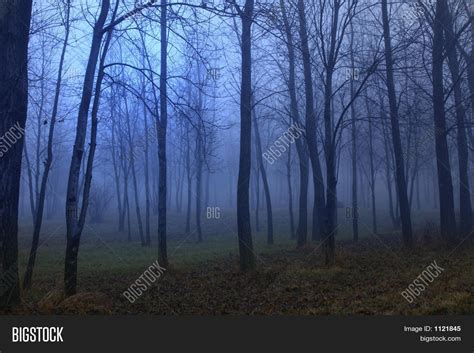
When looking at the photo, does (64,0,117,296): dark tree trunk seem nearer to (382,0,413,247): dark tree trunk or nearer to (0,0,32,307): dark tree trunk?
(0,0,32,307): dark tree trunk

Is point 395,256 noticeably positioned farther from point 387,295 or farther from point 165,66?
point 165,66

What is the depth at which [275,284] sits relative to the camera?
10.8m

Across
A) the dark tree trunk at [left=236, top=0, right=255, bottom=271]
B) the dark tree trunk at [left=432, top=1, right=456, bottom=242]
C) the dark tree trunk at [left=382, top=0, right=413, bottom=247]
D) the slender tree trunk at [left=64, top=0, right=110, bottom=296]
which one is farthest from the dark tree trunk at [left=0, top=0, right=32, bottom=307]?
the dark tree trunk at [left=432, top=1, right=456, bottom=242]

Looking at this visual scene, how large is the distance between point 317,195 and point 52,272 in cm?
1060

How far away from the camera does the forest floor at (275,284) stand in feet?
26.7

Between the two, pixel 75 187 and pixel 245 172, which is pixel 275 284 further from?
pixel 75 187

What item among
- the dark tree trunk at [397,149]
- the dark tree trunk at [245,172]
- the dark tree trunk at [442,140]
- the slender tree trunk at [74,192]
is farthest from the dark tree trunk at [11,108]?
the dark tree trunk at [442,140]

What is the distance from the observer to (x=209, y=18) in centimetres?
966

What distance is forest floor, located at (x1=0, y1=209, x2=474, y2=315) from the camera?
8.13 meters

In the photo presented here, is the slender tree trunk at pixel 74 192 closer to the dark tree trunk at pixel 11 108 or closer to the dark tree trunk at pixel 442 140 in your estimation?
the dark tree trunk at pixel 11 108

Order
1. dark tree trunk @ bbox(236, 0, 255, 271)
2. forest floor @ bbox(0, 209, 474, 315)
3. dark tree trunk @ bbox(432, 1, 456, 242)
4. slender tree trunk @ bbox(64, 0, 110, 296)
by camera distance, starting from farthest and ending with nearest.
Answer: dark tree trunk @ bbox(432, 1, 456, 242)
dark tree trunk @ bbox(236, 0, 255, 271)
slender tree trunk @ bbox(64, 0, 110, 296)
forest floor @ bbox(0, 209, 474, 315)

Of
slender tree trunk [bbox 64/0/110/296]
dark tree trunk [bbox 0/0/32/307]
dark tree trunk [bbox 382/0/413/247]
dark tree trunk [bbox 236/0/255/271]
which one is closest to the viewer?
dark tree trunk [bbox 0/0/32/307]

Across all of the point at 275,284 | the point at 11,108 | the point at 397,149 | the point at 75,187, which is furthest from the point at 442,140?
the point at 11,108

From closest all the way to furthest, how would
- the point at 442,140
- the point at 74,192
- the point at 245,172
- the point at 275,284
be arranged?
the point at 74,192 < the point at 275,284 < the point at 245,172 < the point at 442,140
